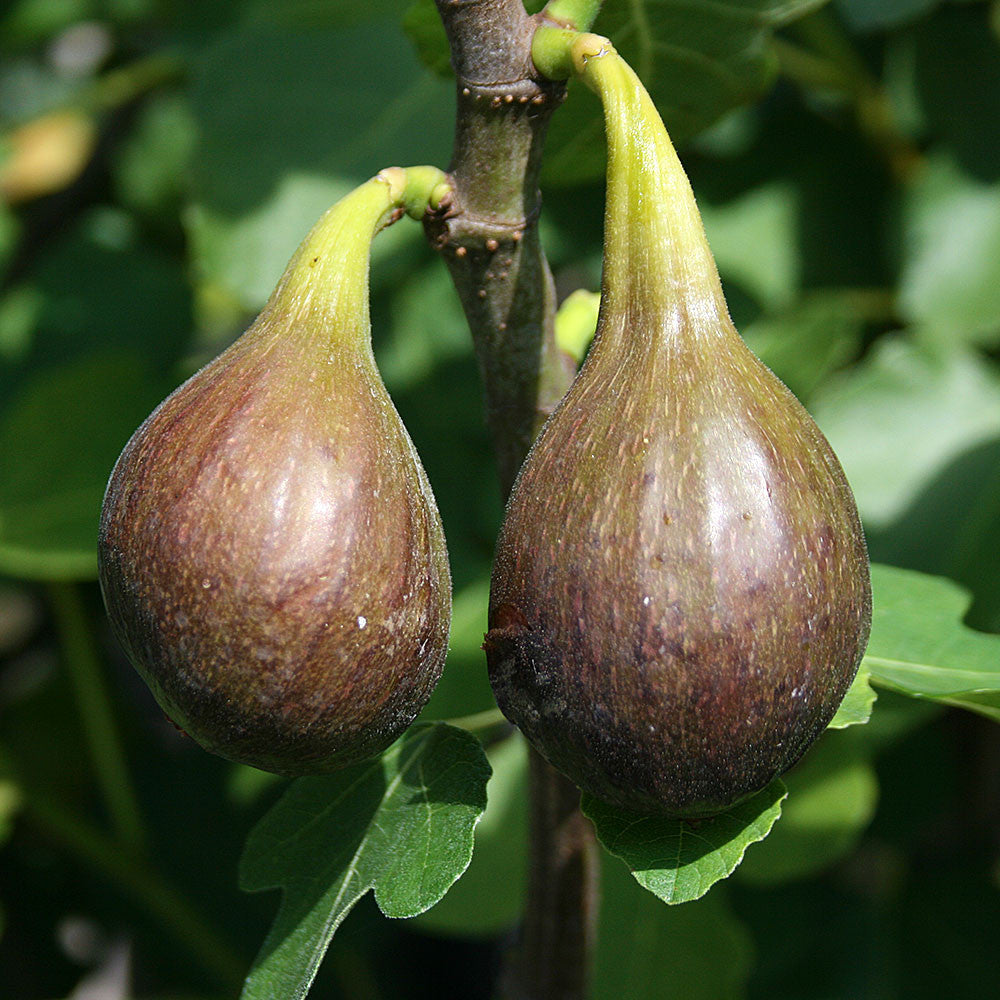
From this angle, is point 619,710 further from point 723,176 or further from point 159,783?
point 159,783

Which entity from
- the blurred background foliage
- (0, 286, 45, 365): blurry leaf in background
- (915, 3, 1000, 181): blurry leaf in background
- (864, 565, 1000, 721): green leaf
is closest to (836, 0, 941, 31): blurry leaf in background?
the blurred background foliage

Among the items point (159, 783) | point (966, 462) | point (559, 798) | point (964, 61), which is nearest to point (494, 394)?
point (559, 798)

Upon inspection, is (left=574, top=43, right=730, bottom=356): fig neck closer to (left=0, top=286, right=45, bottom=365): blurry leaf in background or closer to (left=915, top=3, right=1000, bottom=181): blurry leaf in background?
(left=915, top=3, right=1000, bottom=181): blurry leaf in background

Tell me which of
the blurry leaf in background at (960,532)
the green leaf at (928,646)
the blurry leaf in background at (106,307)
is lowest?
the blurry leaf in background at (960,532)

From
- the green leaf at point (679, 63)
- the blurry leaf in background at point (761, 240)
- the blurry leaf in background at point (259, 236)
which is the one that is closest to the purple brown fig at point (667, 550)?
the green leaf at point (679, 63)

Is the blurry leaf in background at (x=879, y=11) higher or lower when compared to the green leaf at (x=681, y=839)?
higher

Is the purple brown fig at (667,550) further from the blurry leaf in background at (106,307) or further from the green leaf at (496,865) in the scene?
the blurry leaf in background at (106,307)

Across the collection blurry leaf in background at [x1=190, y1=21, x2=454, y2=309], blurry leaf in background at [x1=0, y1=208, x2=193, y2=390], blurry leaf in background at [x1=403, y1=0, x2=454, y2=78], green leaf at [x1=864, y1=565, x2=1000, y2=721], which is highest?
blurry leaf in background at [x1=403, y1=0, x2=454, y2=78]
